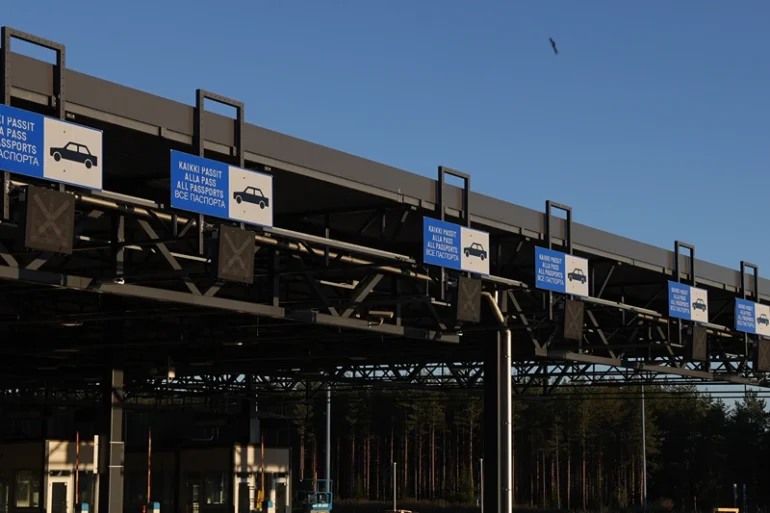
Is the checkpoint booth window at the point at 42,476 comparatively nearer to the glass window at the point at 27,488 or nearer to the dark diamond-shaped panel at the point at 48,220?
the glass window at the point at 27,488

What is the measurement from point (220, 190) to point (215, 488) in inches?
1342

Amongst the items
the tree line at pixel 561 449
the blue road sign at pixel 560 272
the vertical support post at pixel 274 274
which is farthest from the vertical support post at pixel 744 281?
the tree line at pixel 561 449

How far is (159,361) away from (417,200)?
73.1 feet

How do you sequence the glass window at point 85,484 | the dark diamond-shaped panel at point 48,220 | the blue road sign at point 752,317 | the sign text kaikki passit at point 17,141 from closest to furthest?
the sign text kaikki passit at point 17,141 → the dark diamond-shaped panel at point 48,220 → the blue road sign at point 752,317 → the glass window at point 85,484

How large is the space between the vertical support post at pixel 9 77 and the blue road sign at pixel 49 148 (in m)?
0.21

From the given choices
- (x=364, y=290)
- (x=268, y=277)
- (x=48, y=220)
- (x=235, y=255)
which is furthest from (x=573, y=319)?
(x=48, y=220)

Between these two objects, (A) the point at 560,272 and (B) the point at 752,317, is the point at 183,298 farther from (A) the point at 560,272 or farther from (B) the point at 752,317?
(B) the point at 752,317

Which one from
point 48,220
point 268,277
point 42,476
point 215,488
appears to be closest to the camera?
point 48,220

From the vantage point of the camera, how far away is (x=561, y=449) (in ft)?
401

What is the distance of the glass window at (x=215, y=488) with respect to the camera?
54344 millimetres

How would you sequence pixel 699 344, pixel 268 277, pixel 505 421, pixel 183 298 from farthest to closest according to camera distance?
pixel 699 344
pixel 505 421
pixel 268 277
pixel 183 298

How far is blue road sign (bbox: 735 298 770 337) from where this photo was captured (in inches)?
1650

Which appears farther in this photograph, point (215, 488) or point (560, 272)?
point (215, 488)

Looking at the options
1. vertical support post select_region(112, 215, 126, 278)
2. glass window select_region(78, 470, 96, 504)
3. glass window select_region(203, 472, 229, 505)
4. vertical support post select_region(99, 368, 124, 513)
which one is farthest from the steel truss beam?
glass window select_region(203, 472, 229, 505)
